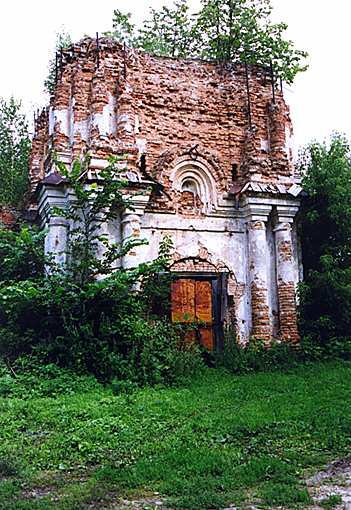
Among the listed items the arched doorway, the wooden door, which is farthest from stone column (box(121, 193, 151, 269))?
the wooden door

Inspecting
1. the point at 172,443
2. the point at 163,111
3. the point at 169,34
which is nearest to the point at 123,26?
the point at 169,34

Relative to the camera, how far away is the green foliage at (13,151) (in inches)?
777

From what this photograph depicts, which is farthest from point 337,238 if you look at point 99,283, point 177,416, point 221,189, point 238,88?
point 177,416

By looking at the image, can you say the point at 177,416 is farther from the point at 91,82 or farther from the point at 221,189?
the point at 91,82

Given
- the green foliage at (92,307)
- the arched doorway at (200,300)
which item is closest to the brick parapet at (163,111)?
the green foliage at (92,307)

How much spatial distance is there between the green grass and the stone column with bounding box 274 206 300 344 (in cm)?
318

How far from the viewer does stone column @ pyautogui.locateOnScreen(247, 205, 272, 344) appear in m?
12.9

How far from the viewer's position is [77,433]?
22.4ft

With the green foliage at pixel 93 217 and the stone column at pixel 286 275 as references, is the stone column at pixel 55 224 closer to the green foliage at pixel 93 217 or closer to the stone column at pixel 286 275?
the green foliage at pixel 93 217

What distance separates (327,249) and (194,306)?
12.4ft

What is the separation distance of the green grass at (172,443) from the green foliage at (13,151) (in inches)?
477

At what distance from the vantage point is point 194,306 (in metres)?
12.5

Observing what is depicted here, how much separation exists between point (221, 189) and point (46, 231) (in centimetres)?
449

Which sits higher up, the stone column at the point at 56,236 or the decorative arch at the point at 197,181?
the decorative arch at the point at 197,181
